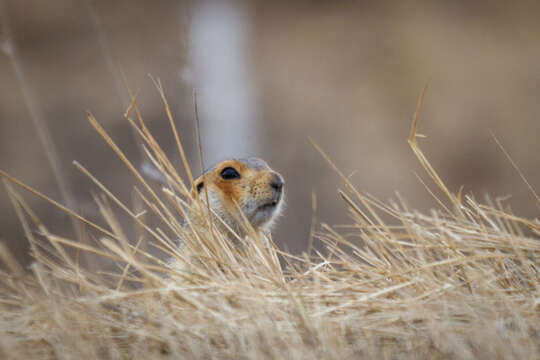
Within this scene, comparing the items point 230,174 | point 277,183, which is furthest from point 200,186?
point 277,183

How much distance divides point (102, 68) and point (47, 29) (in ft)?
2.33

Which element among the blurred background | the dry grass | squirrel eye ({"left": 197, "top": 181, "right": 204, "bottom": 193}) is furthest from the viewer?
the blurred background

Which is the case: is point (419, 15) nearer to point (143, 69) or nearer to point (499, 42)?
point (499, 42)

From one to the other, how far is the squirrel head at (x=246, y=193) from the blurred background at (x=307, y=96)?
2438 mm

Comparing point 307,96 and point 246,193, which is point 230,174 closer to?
point 246,193

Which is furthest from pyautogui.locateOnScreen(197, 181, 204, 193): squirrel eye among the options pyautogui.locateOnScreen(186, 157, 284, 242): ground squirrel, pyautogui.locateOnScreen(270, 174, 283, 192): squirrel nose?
pyautogui.locateOnScreen(270, 174, 283, 192): squirrel nose

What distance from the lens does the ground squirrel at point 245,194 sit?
1526 millimetres

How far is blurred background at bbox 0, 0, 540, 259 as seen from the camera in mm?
4531

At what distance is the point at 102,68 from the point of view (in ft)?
16.3

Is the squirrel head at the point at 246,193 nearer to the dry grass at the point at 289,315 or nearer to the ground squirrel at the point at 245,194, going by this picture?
the ground squirrel at the point at 245,194

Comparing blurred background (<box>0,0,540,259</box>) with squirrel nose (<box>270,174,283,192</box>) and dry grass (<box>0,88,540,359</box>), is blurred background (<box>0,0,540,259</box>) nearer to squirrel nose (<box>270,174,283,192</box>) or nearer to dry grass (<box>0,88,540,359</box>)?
squirrel nose (<box>270,174,283,192</box>)

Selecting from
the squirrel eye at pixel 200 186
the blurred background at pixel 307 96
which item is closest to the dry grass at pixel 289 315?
the squirrel eye at pixel 200 186

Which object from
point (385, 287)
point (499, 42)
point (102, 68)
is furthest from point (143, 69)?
point (385, 287)

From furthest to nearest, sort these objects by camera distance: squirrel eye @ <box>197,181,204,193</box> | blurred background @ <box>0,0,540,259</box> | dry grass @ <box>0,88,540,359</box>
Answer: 1. blurred background @ <box>0,0,540,259</box>
2. squirrel eye @ <box>197,181,204,193</box>
3. dry grass @ <box>0,88,540,359</box>
